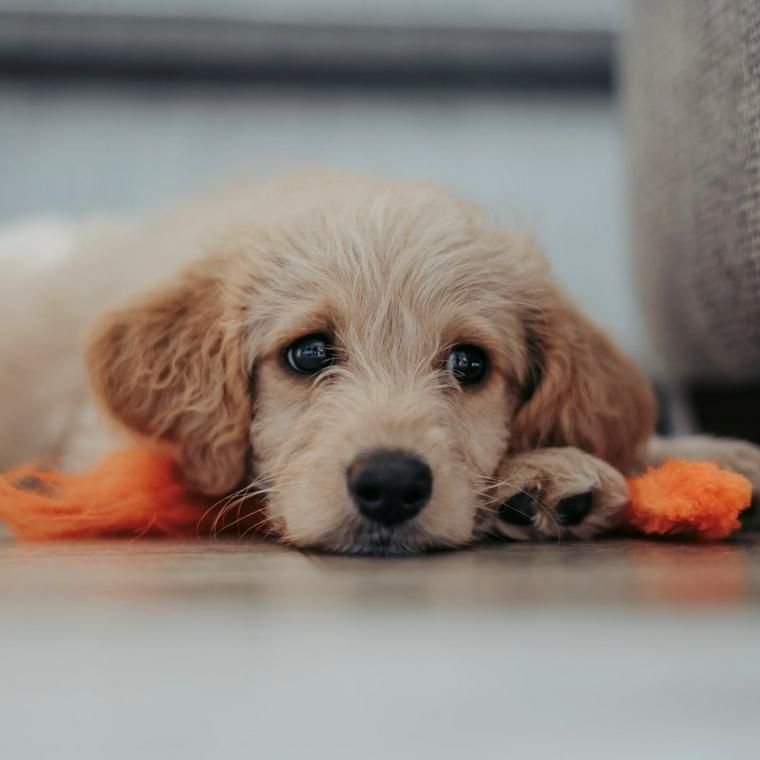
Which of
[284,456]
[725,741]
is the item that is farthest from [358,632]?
[284,456]

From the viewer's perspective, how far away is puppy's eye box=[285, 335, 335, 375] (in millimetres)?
2020

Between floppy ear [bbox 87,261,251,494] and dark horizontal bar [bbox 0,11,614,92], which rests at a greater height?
dark horizontal bar [bbox 0,11,614,92]

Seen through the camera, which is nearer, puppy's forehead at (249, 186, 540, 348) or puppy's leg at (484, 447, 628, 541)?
puppy's leg at (484, 447, 628, 541)

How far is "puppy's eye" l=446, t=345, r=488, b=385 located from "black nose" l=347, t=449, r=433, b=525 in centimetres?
39

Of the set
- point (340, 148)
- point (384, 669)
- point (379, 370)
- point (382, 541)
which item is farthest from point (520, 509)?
point (340, 148)

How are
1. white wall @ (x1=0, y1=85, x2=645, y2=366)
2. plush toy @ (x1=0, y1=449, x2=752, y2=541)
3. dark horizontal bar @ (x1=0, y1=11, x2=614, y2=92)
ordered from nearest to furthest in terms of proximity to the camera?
plush toy @ (x1=0, y1=449, x2=752, y2=541), dark horizontal bar @ (x1=0, y1=11, x2=614, y2=92), white wall @ (x1=0, y1=85, x2=645, y2=366)

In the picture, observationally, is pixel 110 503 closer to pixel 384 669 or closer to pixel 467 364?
pixel 467 364

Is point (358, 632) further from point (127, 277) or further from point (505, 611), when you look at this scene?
point (127, 277)

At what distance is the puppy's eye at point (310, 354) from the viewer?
2.02m

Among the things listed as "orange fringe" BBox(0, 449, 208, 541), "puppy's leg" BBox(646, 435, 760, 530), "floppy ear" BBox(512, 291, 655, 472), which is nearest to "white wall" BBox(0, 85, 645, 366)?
"puppy's leg" BBox(646, 435, 760, 530)

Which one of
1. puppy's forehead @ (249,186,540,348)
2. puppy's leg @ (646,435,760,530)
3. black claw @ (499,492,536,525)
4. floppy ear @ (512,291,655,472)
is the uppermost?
puppy's forehead @ (249,186,540,348)

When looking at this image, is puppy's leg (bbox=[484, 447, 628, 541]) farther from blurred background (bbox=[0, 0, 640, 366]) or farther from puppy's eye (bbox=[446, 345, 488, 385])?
blurred background (bbox=[0, 0, 640, 366])

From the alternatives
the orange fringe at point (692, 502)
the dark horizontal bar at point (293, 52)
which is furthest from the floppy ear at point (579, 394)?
the dark horizontal bar at point (293, 52)

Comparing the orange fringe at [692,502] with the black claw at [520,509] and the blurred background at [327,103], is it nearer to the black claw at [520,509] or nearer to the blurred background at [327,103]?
the black claw at [520,509]
